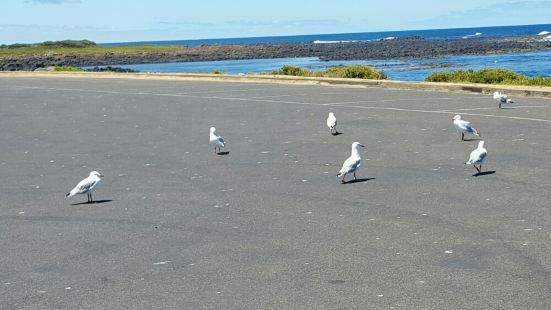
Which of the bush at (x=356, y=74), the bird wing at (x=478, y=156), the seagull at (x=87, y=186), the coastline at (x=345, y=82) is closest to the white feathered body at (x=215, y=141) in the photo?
the seagull at (x=87, y=186)

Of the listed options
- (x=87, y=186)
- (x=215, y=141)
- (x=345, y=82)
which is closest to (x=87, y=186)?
(x=87, y=186)

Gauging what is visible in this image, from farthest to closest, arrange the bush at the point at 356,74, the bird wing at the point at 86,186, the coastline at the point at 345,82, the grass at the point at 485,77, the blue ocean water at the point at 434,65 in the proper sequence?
the blue ocean water at the point at 434,65 → the bush at the point at 356,74 → the grass at the point at 485,77 → the coastline at the point at 345,82 → the bird wing at the point at 86,186

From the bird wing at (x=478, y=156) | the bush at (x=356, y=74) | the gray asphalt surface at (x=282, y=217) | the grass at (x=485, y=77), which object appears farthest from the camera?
the bush at (x=356, y=74)

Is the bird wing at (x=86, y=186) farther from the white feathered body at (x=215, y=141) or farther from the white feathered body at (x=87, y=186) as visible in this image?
the white feathered body at (x=215, y=141)

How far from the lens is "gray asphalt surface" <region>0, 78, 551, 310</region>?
302 inches

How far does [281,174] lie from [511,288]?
6.86 m

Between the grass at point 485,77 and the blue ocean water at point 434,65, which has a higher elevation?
the grass at point 485,77

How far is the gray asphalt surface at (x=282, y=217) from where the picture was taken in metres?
7.66

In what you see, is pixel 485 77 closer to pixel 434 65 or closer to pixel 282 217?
pixel 282 217

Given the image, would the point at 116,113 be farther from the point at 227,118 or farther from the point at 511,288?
the point at 511,288

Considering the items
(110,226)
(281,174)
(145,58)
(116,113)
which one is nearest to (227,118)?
(116,113)

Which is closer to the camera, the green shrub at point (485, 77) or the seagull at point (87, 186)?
the seagull at point (87, 186)

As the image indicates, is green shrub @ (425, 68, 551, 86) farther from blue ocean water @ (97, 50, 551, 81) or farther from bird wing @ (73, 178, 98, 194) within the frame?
bird wing @ (73, 178, 98, 194)

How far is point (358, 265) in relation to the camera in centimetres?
834
